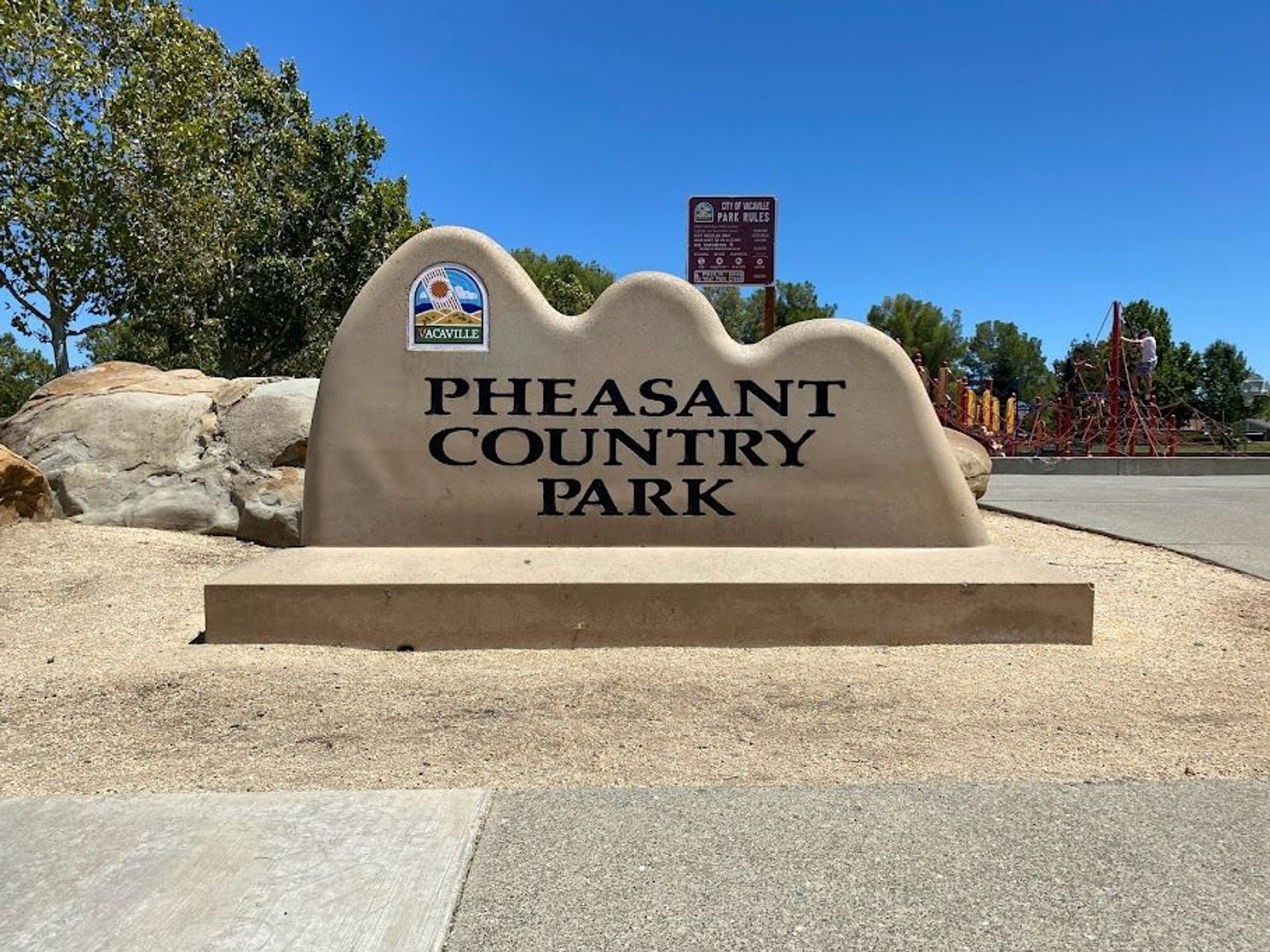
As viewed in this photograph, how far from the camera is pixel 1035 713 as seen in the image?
4312mm

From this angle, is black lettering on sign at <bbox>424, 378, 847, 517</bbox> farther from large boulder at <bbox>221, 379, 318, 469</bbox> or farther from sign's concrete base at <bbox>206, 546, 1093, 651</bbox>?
large boulder at <bbox>221, 379, 318, 469</bbox>

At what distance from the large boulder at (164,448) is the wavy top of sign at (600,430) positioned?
3.06 metres

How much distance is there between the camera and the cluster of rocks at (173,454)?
8922 millimetres

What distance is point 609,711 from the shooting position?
433 centimetres

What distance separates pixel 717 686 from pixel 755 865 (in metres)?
1.87

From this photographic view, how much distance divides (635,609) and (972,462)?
7709 millimetres

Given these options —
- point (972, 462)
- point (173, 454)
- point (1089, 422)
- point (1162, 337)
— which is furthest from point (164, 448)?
point (1162, 337)

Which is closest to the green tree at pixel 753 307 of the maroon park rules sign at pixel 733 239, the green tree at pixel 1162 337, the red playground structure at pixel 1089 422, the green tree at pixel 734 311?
Result: the green tree at pixel 734 311

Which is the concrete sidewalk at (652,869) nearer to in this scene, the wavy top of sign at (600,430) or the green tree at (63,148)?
the wavy top of sign at (600,430)

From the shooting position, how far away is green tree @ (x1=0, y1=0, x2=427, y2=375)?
54.5ft

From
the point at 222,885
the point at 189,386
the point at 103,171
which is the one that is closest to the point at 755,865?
the point at 222,885

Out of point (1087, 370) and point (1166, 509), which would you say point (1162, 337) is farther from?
point (1166, 509)

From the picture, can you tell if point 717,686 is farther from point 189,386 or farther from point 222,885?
point 189,386

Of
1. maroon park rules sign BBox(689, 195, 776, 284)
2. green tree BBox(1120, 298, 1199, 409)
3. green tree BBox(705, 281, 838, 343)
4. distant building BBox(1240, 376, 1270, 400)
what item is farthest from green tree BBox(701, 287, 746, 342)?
maroon park rules sign BBox(689, 195, 776, 284)
